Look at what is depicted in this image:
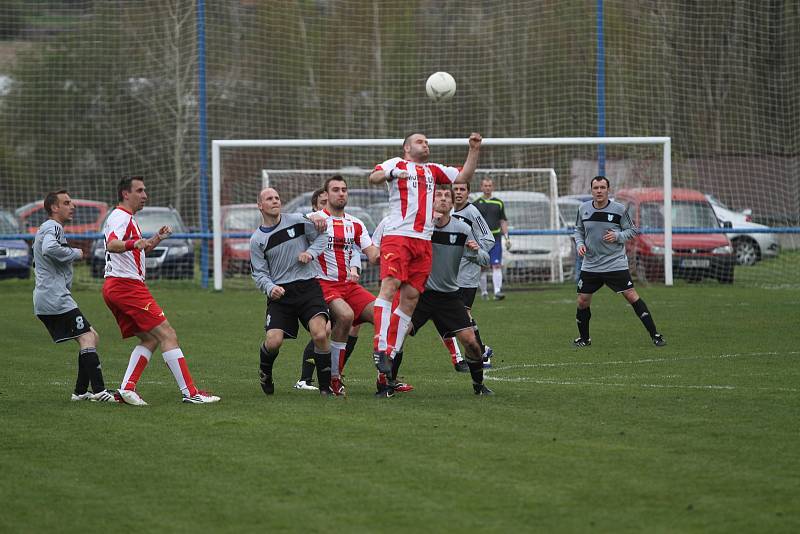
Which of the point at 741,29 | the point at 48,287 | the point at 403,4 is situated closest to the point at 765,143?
the point at 741,29

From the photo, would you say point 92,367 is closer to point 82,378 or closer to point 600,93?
point 82,378

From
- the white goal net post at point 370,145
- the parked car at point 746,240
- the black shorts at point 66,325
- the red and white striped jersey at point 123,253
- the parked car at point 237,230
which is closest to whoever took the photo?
the red and white striped jersey at point 123,253

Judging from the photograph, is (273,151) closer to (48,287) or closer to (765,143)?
(765,143)

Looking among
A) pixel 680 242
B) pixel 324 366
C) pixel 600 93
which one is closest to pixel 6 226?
pixel 600 93

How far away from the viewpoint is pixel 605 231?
14.4 meters

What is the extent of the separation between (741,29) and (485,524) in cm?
2310

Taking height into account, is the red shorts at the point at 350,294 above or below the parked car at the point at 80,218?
below

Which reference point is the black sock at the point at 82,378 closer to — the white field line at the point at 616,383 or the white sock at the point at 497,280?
the white field line at the point at 616,383

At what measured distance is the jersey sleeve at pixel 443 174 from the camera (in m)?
10.0

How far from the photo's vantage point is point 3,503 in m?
6.31

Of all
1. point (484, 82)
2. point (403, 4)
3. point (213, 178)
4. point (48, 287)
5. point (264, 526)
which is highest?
point (403, 4)

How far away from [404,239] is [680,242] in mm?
15703

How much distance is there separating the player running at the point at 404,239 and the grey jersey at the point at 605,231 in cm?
495

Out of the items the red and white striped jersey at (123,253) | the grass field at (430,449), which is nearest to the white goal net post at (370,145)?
the grass field at (430,449)
